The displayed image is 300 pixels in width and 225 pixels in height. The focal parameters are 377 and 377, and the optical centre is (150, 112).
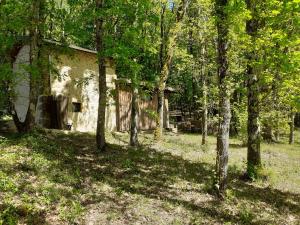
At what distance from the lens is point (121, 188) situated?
1364 centimetres

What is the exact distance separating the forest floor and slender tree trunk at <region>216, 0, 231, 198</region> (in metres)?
1.33

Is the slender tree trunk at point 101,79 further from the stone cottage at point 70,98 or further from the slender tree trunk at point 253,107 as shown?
the slender tree trunk at point 253,107

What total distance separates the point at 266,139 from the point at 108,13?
2435 cm

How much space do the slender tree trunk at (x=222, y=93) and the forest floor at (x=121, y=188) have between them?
4.38 feet

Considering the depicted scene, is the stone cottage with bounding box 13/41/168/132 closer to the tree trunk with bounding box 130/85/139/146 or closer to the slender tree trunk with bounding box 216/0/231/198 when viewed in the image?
the tree trunk with bounding box 130/85/139/146

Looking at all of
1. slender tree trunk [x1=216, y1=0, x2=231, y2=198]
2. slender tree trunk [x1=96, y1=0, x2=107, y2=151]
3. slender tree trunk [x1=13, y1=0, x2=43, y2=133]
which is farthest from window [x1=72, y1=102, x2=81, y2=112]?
slender tree trunk [x1=216, y1=0, x2=231, y2=198]

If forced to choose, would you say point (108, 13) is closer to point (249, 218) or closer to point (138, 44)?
point (138, 44)

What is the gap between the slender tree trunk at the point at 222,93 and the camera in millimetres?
13188

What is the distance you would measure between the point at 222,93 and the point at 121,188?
4969 mm

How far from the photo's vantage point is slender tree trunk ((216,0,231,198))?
13.2 meters

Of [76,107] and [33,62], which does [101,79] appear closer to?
[33,62]

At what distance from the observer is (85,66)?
87.9 ft

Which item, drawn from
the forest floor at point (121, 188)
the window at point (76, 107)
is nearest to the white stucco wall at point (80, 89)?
the window at point (76, 107)

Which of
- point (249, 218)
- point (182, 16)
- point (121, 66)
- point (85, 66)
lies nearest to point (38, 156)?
point (121, 66)
